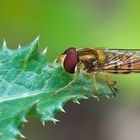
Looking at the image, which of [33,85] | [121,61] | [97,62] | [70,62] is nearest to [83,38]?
[121,61]

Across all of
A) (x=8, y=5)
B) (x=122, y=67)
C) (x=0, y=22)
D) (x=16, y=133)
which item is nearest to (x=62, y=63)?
(x=122, y=67)

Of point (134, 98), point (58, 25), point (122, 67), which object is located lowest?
point (134, 98)

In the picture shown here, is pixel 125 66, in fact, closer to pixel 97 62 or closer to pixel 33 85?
pixel 97 62

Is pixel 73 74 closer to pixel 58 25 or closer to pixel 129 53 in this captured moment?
pixel 129 53

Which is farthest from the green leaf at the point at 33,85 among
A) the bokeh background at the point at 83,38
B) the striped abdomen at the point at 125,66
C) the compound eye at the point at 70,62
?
the bokeh background at the point at 83,38

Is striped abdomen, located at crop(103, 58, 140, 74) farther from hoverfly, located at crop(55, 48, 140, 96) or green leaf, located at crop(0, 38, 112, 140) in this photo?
green leaf, located at crop(0, 38, 112, 140)

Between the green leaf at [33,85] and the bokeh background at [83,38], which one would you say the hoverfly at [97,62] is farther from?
the bokeh background at [83,38]

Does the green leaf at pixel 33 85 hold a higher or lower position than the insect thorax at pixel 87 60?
lower

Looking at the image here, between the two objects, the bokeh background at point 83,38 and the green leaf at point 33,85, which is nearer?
the green leaf at point 33,85
